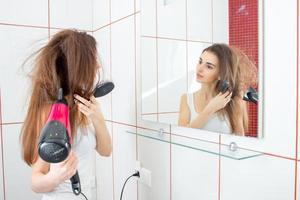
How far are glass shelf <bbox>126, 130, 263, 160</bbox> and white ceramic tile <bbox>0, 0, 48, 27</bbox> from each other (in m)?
0.79

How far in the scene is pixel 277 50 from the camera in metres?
0.64

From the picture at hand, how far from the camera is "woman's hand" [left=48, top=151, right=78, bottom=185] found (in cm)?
75

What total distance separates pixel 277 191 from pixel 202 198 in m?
0.26

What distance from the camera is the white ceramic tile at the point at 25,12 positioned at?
1.34 metres

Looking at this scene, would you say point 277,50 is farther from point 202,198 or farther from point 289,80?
point 202,198

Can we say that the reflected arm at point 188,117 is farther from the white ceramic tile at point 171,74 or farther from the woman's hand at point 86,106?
the woman's hand at point 86,106

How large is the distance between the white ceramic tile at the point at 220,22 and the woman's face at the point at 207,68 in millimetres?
50

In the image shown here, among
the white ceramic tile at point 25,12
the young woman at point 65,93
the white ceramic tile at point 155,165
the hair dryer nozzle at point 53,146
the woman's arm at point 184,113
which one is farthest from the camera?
the white ceramic tile at point 25,12

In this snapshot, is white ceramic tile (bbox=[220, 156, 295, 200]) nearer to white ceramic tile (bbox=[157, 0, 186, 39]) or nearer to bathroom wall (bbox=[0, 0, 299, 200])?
bathroom wall (bbox=[0, 0, 299, 200])

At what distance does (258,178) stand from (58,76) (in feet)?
1.94

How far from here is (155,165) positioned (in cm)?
107

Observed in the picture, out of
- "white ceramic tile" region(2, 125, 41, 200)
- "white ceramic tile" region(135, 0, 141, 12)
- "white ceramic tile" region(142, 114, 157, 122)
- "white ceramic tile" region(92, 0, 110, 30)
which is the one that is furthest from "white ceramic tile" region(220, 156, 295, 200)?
"white ceramic tile" region(2, 125, 41, 200)

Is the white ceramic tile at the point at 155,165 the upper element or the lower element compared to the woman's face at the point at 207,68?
lower

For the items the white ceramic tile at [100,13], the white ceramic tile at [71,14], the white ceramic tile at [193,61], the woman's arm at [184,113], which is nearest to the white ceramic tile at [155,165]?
the woman's arm at [184,113]
